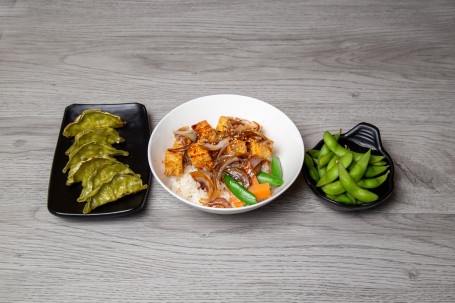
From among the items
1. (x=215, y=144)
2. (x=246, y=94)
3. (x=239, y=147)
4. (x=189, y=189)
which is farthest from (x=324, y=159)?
(x=246, y=94)

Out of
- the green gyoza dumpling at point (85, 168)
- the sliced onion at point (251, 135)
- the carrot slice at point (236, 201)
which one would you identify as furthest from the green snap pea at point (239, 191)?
the green gyoza dumpling at point (85, 168)

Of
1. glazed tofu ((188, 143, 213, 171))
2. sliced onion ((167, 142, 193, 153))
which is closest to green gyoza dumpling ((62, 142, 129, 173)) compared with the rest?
sliced onion ((167, 142, 193, 153))

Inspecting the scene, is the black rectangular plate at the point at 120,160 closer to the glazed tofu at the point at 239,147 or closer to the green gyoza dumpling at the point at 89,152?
the green gyoza dumpling at the point at 89,152

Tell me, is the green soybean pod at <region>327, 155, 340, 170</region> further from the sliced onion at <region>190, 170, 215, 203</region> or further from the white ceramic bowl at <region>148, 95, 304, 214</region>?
the sliced onion at <region>190, 170, 215, 203</region>

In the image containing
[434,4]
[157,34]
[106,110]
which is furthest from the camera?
[434,4]

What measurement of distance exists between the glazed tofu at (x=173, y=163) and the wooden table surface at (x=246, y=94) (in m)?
0.21

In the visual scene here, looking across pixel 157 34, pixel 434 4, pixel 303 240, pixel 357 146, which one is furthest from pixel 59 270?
pixel 434 4

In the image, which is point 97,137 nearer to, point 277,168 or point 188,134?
point 188,134

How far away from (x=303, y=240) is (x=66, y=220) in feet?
3.85

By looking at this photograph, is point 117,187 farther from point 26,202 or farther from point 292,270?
point 292,270

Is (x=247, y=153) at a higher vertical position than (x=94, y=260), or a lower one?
higher

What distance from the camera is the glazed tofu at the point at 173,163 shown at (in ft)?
6.43

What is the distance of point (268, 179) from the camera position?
1942 millimetres

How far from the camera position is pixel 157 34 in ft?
10.5
